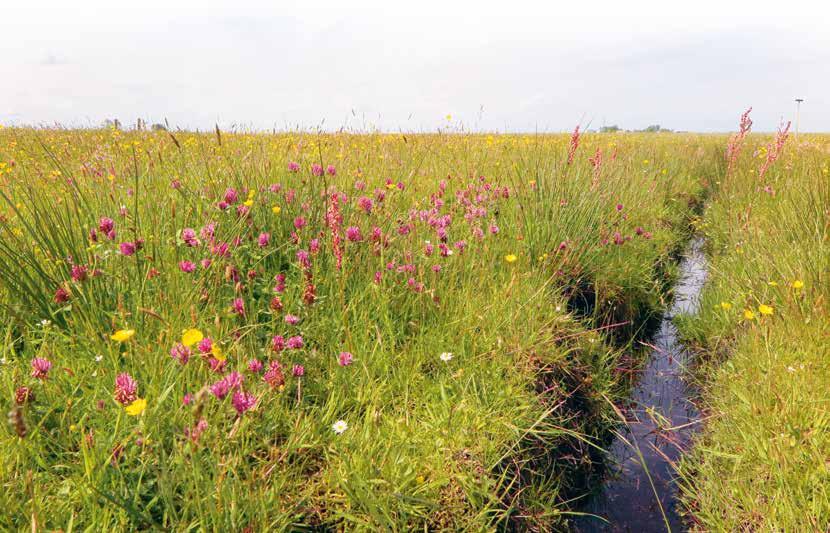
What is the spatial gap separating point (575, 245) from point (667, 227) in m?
2.69

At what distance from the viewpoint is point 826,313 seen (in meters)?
2.71

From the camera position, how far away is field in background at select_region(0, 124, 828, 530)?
58.1 inches

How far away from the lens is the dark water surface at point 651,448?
2.35m

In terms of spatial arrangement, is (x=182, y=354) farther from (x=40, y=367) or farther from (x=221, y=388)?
(x=40, y=367)

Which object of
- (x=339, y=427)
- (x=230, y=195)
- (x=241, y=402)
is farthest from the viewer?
(x=230, y=195)

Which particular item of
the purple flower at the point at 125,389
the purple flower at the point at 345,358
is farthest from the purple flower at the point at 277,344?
the purple flower at the point at 125,389

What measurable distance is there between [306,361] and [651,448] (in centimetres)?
202

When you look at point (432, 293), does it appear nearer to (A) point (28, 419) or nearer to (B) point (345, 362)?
(B) point (345, 362)

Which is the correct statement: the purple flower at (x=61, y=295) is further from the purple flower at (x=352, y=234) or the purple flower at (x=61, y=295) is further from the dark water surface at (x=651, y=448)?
the dark water surface at (x=651, y=448)

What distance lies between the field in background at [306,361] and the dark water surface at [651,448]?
135 millimetres

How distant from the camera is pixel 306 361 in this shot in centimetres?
212

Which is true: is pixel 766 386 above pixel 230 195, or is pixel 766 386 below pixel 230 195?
below

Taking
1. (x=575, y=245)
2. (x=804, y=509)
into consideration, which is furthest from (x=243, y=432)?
(x=575, y=245)

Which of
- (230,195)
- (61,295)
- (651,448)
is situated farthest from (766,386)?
(61,295)
